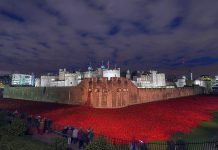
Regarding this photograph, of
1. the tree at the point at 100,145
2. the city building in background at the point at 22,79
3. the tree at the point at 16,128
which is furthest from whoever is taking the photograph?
the city building in background at the point at 22,79

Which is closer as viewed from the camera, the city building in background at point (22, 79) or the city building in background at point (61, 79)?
the city building in background at point (61, 79)

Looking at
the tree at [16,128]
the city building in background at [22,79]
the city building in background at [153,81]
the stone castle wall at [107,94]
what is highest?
the city building in background at [22,79]

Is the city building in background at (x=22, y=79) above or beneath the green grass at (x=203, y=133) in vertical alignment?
above

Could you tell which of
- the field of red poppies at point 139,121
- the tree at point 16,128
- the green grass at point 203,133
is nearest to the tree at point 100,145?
the tree at point 16,128

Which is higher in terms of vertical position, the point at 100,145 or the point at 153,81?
the point at 153,81

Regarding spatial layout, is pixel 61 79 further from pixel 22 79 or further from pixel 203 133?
pixel 203 133

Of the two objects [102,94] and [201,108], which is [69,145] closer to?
[102,94]

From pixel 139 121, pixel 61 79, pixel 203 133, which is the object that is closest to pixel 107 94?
pixel 139 121

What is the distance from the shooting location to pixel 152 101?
58.0 metres

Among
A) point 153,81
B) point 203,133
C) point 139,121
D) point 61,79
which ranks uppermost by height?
point 61,79

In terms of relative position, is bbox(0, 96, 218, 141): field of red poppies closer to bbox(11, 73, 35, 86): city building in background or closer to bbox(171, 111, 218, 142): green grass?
bbox(171, 111, 218, 142): green grass

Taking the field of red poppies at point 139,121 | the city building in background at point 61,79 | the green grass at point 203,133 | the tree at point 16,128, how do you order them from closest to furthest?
the tree at point 16,128 < the green grass at point 203,133 < the field of red poppies at point 139,121 < the city building in background at point 61,79

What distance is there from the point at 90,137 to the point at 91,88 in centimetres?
3046

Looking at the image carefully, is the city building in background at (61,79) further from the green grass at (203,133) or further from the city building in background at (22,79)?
the green grass at (203,133)
